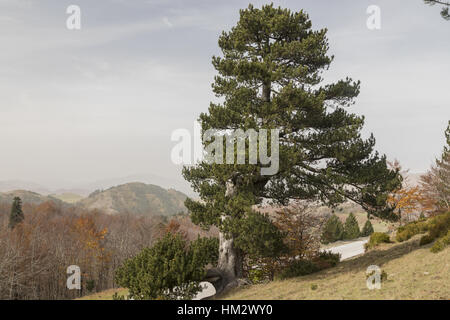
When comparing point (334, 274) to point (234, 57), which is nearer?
point (334, 274)

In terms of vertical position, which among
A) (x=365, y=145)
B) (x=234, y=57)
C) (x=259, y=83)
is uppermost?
(x=234, y=57)

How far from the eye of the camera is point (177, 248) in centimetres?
1241

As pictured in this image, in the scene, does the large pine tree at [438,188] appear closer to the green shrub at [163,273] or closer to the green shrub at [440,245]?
the green shrub at [440,245]

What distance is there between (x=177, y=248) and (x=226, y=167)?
11.7 ft

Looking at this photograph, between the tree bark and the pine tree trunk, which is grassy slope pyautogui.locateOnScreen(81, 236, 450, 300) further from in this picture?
the pine tree trunk

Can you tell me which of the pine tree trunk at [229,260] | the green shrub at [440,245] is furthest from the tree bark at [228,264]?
the green shrub at [440,245]

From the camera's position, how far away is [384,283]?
10414mm

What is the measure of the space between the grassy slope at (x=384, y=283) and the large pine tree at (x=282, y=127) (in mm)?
2019

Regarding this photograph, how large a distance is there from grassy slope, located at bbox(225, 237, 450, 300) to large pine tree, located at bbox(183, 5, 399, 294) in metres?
2.02

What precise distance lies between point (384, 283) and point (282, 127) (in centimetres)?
675
